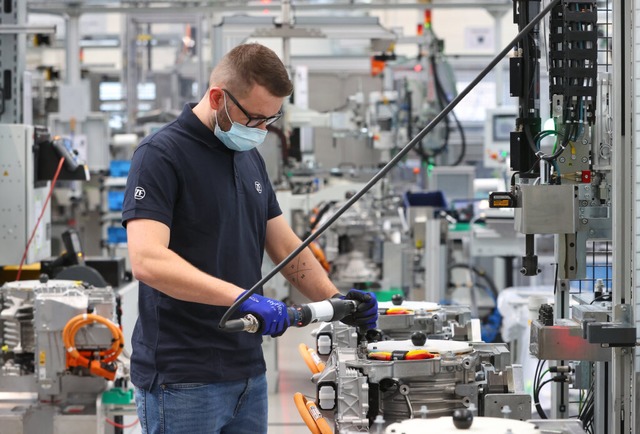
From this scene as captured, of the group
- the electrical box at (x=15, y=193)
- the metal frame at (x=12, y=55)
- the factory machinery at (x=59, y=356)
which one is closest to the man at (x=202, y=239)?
the factory machinery at (x=59, y=356)

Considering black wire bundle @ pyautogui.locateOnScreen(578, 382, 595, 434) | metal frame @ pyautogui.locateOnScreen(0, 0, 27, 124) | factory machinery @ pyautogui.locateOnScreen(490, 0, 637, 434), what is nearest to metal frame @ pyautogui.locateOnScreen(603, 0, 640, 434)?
factory machinery @ pyautogui.locateOnScreen(490, 0, 637, 434)

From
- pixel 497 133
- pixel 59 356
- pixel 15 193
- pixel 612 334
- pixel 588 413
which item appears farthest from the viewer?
pixel 497 133

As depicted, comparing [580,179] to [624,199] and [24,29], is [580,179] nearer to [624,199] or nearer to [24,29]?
[624,199]

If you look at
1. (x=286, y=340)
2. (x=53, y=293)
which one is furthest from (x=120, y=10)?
(x=53, y=293)

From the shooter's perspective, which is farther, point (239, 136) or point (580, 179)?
point (580, 179)

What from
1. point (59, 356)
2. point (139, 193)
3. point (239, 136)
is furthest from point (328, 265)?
point (139, 193)

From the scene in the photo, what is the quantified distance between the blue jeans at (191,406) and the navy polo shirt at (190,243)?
0.02 m

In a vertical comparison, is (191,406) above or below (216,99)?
below

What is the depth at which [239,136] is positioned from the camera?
238 centimetres

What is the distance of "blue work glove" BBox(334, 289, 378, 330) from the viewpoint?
2.44 meters

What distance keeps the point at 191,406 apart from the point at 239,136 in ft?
2.03

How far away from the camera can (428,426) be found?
1.90 m

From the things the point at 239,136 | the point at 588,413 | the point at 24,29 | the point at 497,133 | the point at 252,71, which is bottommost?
the point at 588,413

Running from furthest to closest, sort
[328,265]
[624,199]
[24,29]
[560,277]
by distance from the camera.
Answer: [328,265] → [24,29] → [560,277] → [624,199]
